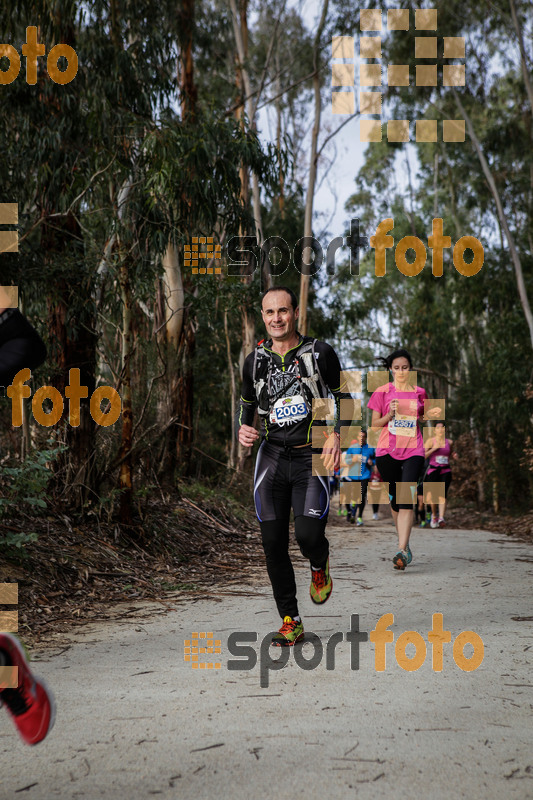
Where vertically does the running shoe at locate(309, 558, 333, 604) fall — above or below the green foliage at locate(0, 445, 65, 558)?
below

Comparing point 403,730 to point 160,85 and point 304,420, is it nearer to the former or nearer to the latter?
point 304,420

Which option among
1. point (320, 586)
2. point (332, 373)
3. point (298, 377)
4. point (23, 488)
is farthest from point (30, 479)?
point (332, 373)

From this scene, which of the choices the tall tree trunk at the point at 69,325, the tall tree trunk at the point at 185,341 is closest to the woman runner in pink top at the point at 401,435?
the tall tree trunk at the point at 69,325

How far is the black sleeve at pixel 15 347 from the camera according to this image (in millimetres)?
2529

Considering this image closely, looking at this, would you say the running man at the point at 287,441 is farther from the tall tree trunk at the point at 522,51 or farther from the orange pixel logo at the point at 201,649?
the tall tree trunk at the point at 522,51

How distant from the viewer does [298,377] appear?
4371mm

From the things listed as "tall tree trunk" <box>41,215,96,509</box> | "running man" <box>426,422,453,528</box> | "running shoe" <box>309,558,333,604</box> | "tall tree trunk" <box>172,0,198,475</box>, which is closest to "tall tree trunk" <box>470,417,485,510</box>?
"running man" <box>426,422,453,528</box>

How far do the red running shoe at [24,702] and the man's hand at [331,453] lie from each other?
2134 millimetres

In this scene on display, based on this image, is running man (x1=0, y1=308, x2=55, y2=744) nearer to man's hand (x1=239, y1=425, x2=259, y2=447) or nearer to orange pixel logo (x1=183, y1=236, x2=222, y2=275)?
man's hand (x1=239, y1=425, x2=259, y2=447)

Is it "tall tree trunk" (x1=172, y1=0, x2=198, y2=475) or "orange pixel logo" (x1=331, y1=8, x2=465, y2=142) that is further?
"orange pixel logo" (x1=331, y1=8, x2=465, y2=142)

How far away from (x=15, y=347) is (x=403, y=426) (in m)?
5.03

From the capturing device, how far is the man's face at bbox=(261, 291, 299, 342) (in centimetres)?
439

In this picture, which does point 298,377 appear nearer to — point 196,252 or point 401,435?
point 401,435

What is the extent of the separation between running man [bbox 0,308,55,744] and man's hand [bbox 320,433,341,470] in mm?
2102
